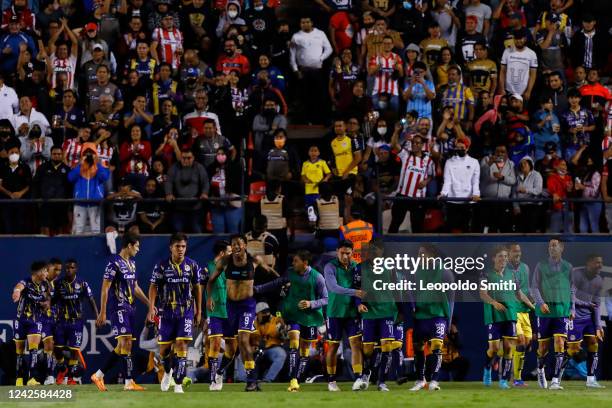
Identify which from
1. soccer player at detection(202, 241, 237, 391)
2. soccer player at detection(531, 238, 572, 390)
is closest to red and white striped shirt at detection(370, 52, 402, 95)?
soccer player at detection(531, 238, 572, 390)

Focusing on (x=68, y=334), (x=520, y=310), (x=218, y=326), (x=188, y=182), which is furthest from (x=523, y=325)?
(x=68, y=334)

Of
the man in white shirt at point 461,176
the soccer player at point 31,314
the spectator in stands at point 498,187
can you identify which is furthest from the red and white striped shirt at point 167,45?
the spectator in stands at point 498,187

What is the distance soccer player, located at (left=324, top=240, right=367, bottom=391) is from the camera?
905 inches

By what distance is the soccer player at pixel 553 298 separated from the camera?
24016 millimetres

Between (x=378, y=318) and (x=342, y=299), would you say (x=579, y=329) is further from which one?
(x=342, y=299)

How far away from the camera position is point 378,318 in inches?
899

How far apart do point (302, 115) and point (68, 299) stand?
7044mm

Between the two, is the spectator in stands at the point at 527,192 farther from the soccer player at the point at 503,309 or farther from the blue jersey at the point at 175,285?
the blue jersey at the point at 175,285

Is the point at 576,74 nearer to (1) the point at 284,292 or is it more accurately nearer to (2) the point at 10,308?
(1) the point at 284,292

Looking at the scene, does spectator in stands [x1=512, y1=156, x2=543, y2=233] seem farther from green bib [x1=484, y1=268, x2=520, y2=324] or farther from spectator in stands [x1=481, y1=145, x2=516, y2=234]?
green bib [x1=484, y1=268, x2=520, y2=324]

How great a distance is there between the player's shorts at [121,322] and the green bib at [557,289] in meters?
6.98

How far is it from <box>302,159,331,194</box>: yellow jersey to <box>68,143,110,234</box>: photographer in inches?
149

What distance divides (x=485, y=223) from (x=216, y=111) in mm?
5754

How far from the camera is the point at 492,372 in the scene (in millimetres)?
26312
